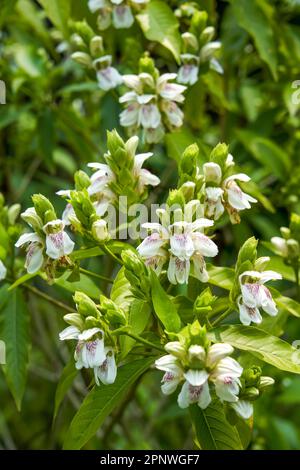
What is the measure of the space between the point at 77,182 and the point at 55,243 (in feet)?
0.50

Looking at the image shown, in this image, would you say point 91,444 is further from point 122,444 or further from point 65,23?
point 65,23

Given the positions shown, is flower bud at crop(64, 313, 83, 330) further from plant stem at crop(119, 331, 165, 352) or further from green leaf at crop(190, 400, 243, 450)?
green leaf at crop(190, 400, 243, 450)

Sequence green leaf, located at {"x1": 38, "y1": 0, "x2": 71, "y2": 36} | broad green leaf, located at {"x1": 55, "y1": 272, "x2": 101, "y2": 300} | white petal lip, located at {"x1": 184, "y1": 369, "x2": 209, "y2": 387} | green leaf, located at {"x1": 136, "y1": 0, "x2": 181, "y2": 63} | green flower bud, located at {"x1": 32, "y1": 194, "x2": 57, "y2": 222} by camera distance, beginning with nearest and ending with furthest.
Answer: white petal lip, located at {"x1": 184, "y1": 369, "x2": 209, "y2": 387}
green flower bud, located at {"x1": 32, "y1": 194, "x2": 57, "y2": 222}
broad green leaf, located at {"x1": 55, "y1": 272, "x2": 101, "y2": 300}
green leaf, located at {"x1": 136, "y1": 0, "x2": 181, "y2": 63}
green leaf, located at {"x1": 38, "y1": 0, "x2": 71, "y2": 36}

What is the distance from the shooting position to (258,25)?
2.07 meters

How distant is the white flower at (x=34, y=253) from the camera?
59.4 inches

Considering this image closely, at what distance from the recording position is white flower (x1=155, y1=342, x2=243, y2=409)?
4.27 ft

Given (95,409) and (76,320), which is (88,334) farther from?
(95,409)

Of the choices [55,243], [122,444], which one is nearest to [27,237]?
[55,243]

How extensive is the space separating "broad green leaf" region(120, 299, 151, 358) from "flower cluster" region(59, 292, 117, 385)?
0.09 feet

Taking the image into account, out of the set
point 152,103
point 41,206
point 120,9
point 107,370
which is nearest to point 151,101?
point 152,103

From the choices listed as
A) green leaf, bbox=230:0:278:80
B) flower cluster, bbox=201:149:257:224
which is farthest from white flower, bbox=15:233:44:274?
green leaf, bbox=230:0:278:80

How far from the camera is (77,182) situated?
1.58m

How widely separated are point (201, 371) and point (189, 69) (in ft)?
2.86

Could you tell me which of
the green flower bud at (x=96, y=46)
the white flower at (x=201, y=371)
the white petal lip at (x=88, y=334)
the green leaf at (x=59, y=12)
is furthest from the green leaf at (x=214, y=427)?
the green leaf at (x=59, y=12)
